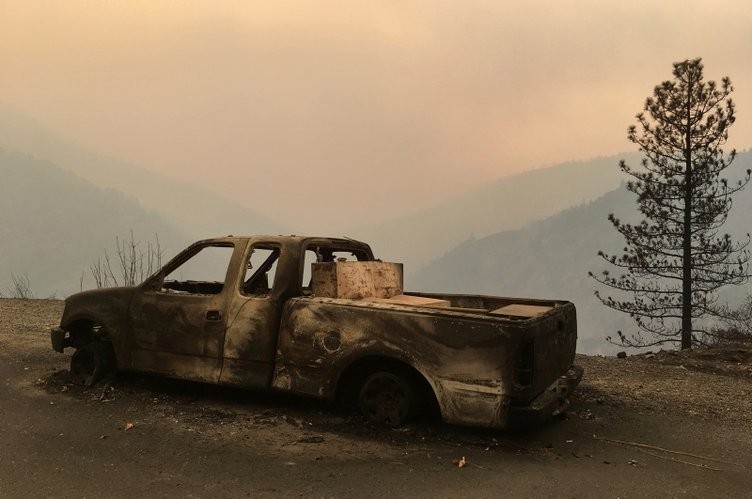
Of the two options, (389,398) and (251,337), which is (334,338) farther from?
(251,337)

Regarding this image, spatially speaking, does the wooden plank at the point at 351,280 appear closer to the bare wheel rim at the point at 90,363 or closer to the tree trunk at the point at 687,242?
the bare wheel rim at the point at 90,363

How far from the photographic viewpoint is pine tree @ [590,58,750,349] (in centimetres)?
1736

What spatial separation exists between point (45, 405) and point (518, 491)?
4815mm

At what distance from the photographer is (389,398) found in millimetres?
5012

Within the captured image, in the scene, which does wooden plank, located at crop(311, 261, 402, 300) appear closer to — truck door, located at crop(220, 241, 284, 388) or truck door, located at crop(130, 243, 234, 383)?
truck door, located at crop(220, 241, 284, 388)

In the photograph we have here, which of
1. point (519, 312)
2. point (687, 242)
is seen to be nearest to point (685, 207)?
point (687, 242)

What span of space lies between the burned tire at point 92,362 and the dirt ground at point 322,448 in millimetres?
141

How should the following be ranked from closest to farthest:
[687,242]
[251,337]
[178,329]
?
[251,337] < [178,329] < [687,242]

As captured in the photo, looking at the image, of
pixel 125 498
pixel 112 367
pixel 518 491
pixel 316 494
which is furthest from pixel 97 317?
pixel 518 491

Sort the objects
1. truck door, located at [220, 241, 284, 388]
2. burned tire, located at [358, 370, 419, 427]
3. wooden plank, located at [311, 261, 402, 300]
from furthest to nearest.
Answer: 1. wooden plank, located at [311, 261, 402, 300]
2. truck door, located at [220, 241, 284, 388]
3. burned tire, located at [358, 370, 419, 427]

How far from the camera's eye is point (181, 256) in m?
6.01

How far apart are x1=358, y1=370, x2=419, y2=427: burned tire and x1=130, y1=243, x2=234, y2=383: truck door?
5.09 feet

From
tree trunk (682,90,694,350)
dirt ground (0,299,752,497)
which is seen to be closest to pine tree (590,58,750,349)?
tree trunk (682,90,694,350)

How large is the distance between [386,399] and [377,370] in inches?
10.8
